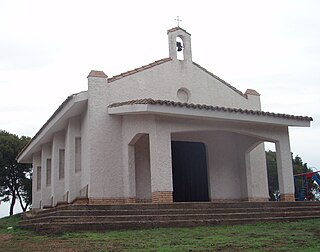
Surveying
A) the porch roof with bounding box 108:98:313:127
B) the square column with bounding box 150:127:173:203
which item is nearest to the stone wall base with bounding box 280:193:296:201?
the porch roof with bounding box 108:98:313:127

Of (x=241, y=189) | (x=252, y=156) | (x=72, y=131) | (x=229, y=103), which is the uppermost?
(x=229, y=103)

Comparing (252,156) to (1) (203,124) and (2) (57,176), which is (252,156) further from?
(2) (57,176)

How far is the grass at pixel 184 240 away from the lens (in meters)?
7.67

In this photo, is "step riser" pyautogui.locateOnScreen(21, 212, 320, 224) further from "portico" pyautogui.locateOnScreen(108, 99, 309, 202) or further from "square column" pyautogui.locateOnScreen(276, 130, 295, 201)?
"square column" pyautogui.locateOnScreen(276, 130, 295, 201)

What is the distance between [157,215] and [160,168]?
9.29 ft

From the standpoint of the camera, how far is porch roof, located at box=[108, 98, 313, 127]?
1377cm

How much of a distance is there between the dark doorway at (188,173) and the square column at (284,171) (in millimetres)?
3156

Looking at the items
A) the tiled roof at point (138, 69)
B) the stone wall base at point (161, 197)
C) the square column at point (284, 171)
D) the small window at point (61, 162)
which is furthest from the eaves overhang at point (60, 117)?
the square column at point (284, 171)

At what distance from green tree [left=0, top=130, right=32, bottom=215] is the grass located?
2364 cm

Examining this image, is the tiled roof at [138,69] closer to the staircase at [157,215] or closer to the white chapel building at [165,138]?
the white chapel building at [165,138]

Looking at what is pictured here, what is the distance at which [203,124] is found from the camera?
15375mm

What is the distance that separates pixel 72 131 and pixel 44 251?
9.70 metres

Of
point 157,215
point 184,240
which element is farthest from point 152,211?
point 184,240

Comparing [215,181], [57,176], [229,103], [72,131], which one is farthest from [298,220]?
[57,176]
